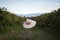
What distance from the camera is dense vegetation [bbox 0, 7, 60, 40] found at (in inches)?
268

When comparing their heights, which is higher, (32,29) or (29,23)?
(29,23)

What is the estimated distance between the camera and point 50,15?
9070 millimetres

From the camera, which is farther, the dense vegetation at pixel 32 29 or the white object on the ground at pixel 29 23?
the dense vegetation at pixel 32 29

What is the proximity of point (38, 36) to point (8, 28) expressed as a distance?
4.74 feet

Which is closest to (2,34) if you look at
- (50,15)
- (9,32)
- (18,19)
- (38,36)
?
(9,32)

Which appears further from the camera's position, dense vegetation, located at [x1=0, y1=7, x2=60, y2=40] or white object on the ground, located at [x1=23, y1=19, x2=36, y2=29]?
dense vegetation, located at [x1=0, y1=7, x2=60, y2=40]

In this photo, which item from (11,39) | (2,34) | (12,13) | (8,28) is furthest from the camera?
(12,13)

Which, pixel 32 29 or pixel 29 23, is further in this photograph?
pixel 32 29

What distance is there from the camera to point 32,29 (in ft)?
25.5

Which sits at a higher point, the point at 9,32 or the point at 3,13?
the point at 3,13

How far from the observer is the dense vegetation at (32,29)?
681 centimetres

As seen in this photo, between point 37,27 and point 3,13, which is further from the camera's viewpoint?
point 3,13

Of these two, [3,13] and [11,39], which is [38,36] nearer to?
[11,39]

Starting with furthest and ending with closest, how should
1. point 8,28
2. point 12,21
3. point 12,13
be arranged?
point 12,13
point 12,21
point 8,28
